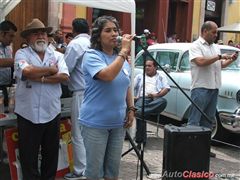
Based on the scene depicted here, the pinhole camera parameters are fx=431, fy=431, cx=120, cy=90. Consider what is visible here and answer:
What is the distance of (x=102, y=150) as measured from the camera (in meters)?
3.32

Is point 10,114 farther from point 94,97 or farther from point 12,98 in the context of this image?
point 94,97

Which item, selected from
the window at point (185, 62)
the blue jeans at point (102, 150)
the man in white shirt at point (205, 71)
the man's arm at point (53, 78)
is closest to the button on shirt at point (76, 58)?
the man's arm at point (53, 78)

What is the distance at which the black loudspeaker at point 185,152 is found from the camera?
12.4 feet

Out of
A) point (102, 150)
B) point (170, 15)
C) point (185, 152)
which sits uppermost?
point (170, 15)

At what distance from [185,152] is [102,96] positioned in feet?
3.38

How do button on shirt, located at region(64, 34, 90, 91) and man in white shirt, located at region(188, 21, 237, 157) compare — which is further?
man in white shirt, located at region(188, 21, 237, 157)

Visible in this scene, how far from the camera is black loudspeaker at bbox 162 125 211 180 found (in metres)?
3.79

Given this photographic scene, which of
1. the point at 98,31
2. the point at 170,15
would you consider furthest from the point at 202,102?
the point at 170,15

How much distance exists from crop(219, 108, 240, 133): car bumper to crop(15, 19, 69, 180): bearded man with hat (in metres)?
2.95

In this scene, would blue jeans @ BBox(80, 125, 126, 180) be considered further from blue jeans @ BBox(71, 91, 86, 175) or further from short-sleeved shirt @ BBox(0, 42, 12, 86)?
short-sleeved shirt @ BBox(0, 42, 12, 86)

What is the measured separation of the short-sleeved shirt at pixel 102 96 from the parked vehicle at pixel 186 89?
3.29m

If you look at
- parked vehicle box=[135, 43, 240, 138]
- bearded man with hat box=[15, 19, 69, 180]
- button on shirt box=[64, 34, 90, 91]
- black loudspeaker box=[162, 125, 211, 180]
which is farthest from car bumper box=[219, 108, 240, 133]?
bearded man with hat box=[15, 19, 69, 180]

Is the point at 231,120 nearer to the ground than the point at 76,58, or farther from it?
nearer to the ground

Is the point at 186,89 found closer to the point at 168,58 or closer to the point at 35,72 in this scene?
the point at 168,58
